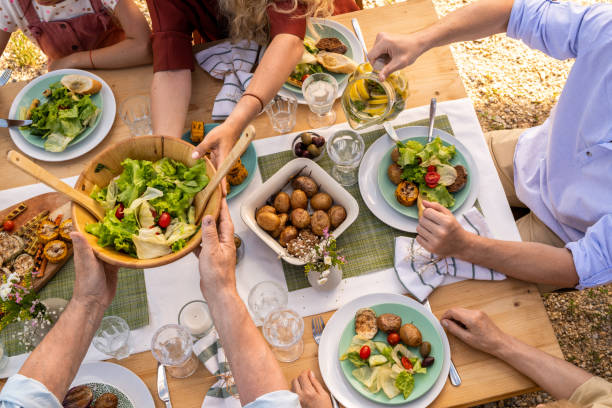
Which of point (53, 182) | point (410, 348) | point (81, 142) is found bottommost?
point (410, 348)

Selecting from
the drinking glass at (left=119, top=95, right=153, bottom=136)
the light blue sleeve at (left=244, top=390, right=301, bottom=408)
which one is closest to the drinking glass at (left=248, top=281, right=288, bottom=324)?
the light blue sleeve at (left=244, top=390, right=301, bottom=408)

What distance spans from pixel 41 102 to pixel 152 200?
946 mm

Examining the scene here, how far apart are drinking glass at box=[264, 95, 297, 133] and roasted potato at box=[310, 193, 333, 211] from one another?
1.27 ft

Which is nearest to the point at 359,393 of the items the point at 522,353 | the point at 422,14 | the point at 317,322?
the point at 317,322

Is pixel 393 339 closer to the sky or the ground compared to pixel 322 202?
closer to the ground

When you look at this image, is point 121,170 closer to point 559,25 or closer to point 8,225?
point 8,225

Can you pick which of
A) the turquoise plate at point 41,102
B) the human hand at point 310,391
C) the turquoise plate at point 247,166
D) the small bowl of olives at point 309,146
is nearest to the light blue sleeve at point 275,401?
the human hand at point 310,391

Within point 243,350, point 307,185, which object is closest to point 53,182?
point 243,350

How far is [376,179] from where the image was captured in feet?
5.97

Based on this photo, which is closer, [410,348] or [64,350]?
[64,350]

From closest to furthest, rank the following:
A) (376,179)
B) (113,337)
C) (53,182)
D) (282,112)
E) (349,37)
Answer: (53,182) → (113,337) → (376,179) → (282,112) → (349,37)

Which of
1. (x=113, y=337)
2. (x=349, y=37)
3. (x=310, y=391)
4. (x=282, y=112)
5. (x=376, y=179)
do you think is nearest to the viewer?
(x=310, y=391)

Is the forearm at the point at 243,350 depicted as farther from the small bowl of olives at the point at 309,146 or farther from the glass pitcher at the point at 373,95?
the glass pitcher at the point at 373,95

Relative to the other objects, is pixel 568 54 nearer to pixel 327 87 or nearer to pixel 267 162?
pixel 327 87
